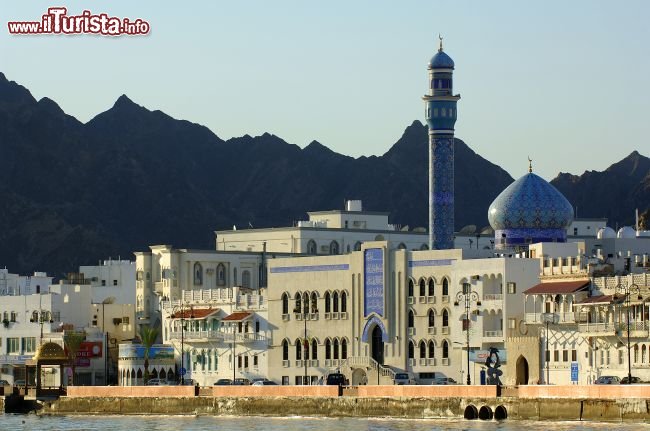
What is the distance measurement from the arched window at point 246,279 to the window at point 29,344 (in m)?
14.3

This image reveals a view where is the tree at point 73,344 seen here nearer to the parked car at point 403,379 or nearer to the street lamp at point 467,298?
the parked car at point 403,379

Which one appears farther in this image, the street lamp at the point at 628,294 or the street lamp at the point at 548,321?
the street lamp at the point at 548,321

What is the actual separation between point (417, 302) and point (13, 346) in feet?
110

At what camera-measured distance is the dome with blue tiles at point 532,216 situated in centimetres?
11088

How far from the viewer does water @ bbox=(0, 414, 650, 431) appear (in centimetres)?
7925

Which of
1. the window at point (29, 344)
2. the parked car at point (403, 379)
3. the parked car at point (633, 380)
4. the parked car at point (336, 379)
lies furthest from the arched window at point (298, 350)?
the parked car at point (633, 380)

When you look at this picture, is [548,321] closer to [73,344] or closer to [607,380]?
[607,380]

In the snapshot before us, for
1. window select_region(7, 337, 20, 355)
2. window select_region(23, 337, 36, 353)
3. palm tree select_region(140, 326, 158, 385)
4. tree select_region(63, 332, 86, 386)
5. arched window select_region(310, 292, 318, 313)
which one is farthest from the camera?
window select_region(7, 337, 20, 355)

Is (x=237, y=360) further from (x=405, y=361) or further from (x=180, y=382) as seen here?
(x=405, y=361)

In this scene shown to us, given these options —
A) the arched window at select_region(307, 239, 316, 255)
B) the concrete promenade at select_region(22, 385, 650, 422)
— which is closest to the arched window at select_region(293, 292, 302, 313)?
the concrete promenade at select_region(22, 385, 650, 422)

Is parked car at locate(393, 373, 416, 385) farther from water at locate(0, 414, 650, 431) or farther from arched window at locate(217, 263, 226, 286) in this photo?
arched window at locate(217, 263, 226, 286)

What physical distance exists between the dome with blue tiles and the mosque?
81 mm

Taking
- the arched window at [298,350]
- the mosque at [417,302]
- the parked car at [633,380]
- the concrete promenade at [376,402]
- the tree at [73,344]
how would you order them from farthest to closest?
the tree at [73,344] → the arched window at [298,350] → the mosque at [417,302] → the parked car at [633,380] → the concrete promenade at [376,402]

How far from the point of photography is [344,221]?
5581 inches
